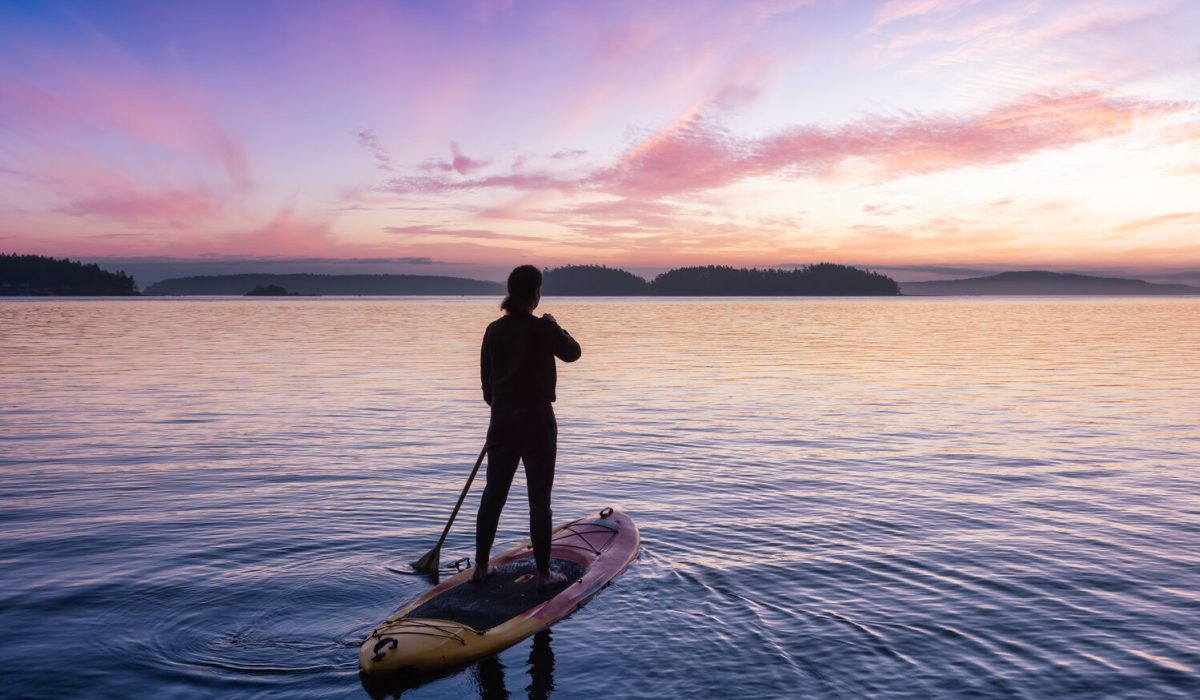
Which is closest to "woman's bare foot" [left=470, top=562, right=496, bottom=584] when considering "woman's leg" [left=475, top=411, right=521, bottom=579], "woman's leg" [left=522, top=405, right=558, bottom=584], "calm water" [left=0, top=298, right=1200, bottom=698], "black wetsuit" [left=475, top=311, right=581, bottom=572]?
"woman's leg" [left=475, top=411, right=521, bottom=579]

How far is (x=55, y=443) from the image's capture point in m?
17.3

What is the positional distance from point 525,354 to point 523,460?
1020mm

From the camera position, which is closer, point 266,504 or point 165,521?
point 165,521

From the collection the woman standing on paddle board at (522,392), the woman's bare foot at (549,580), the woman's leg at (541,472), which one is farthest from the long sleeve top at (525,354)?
the woman's bare foot at (549,580)

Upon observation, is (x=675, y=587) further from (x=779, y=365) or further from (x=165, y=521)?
(x=779, y=365)

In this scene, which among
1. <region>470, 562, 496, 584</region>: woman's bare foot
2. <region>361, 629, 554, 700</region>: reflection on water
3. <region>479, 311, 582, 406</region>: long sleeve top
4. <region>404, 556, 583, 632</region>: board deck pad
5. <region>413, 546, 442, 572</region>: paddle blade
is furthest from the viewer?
<region>413, 546, 442, 572</region>: paddle blade

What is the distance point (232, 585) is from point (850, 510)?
27.0 feet

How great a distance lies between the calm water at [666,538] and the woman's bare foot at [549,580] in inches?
17.9

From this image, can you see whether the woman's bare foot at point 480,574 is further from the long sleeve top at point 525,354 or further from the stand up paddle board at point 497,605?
the long sleeve top at point 525,354

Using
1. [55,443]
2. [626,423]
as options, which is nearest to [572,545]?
[626,423]

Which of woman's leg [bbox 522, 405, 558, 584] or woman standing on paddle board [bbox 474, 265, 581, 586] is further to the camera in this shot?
woman's leg [bbox 522, 405, 558, 584]

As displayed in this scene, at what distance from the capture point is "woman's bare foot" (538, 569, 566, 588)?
27.5 ft

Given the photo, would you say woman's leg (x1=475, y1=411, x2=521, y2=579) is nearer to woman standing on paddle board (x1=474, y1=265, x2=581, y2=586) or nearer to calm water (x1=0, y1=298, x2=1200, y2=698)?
woman standing on paddle board (x1=474, y1=265, x2=581, y2=586)

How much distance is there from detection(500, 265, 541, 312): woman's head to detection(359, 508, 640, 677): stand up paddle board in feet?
9.20
